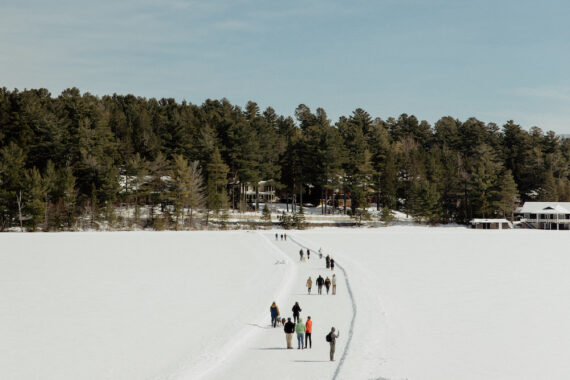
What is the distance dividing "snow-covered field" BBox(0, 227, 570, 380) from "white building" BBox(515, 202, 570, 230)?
147ft

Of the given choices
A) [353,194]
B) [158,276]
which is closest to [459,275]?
[158,276]

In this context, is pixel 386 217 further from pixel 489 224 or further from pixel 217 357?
pixel 217 357

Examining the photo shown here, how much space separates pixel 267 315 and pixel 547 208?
80181 mm

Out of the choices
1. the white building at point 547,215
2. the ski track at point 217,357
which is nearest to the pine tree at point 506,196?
the white building at point 547,215

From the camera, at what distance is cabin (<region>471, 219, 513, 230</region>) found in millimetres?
85938

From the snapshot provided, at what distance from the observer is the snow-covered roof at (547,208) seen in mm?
88375

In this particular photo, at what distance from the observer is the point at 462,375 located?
16141mm

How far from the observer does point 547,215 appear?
8969cm

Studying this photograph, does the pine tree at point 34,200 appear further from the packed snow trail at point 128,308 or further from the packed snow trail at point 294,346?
the packed snow trail at point 294,346

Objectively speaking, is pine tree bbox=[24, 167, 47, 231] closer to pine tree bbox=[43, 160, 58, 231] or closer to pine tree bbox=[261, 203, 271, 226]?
pine tree bbox=[43, 160, 58, 231]

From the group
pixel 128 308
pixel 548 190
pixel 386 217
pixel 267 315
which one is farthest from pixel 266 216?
pixel 548 190

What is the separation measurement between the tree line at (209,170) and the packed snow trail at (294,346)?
50.6 meters

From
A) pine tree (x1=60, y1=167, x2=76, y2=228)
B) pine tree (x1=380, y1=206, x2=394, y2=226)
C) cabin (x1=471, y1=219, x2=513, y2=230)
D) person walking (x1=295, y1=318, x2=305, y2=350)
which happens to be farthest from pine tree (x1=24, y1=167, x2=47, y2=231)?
cabin (x1=471, y1=219, x2=513, y2=230)

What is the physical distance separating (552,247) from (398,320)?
42830 mm
